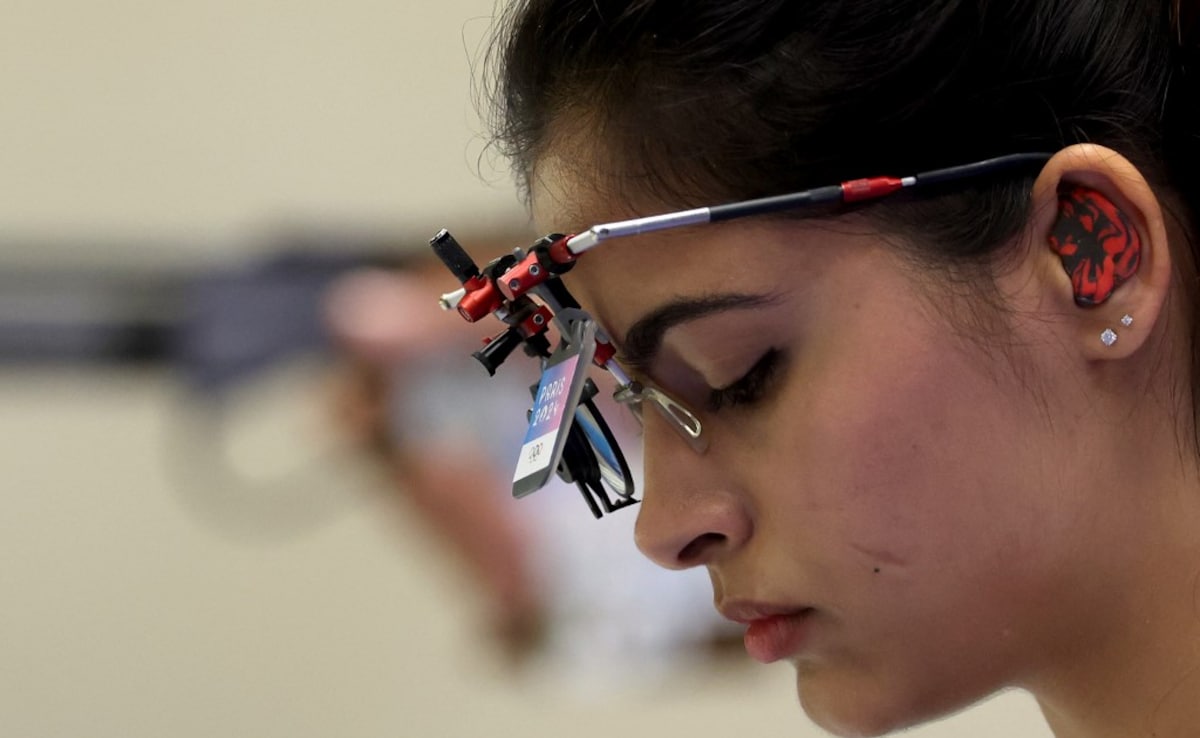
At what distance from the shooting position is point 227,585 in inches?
49.6

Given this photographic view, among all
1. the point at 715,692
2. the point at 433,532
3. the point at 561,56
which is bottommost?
the point at 715,692

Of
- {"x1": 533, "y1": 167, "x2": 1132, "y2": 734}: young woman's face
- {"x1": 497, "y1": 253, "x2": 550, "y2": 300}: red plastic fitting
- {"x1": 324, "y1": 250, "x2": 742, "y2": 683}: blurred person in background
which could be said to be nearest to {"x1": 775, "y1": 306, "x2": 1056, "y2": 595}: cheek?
{"x1": 533, "y1": 167, "x2": 1132, "y2": 734}: young woman's face

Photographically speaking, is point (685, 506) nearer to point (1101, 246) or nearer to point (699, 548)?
point (699, 548)

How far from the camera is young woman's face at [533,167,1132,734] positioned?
60 cm

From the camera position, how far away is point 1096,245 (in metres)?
0.59

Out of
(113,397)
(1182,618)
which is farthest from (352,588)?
(1182,618)

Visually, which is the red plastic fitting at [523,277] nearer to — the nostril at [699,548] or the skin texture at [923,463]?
the skin texture at [923,463]

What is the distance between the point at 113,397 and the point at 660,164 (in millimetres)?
790

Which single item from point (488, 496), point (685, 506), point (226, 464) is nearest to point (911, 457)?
point (685, 506)

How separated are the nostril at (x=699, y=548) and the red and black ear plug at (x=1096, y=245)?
191mm

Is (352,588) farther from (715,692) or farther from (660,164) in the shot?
(660,164)

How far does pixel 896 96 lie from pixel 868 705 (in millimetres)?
271

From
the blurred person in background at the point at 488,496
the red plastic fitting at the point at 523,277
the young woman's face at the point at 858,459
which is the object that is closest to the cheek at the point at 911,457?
the young woman's face at the point at 858,459

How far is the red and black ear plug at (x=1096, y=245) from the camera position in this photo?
0.59m
